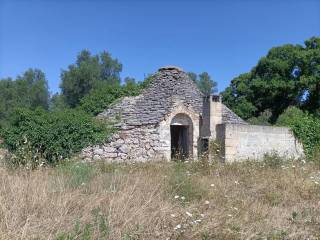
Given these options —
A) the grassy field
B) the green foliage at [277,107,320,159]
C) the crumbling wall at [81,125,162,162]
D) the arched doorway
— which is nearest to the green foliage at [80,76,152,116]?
the crumbling wall at [81,125,162,162]

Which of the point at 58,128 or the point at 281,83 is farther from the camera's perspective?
the point at 281,83

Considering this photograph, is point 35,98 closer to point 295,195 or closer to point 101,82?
point 101,82

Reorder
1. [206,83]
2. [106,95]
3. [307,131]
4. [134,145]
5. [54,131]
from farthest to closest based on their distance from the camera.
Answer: [206,83] < [106,95] < [307,131] < [134,145] < [54,131]

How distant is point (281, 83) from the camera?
27281mm

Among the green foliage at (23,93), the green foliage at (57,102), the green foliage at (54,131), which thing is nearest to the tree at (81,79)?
the green foliage at (57,102)

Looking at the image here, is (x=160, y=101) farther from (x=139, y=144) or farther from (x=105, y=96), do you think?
(x=105, y=96)

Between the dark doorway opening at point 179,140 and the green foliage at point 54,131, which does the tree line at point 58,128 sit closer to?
the green foliage at point 54,131

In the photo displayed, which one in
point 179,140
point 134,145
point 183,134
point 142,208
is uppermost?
point 183,134

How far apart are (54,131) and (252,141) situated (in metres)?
7.50

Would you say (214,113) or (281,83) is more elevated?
Answer: (281,83)

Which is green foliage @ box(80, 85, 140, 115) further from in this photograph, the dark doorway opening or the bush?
the dark doorway opening

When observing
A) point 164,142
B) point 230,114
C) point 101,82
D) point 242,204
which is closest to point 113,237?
point 242,204

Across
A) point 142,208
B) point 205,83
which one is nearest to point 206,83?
point 205,83

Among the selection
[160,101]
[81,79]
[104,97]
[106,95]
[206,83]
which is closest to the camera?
[160,101]
